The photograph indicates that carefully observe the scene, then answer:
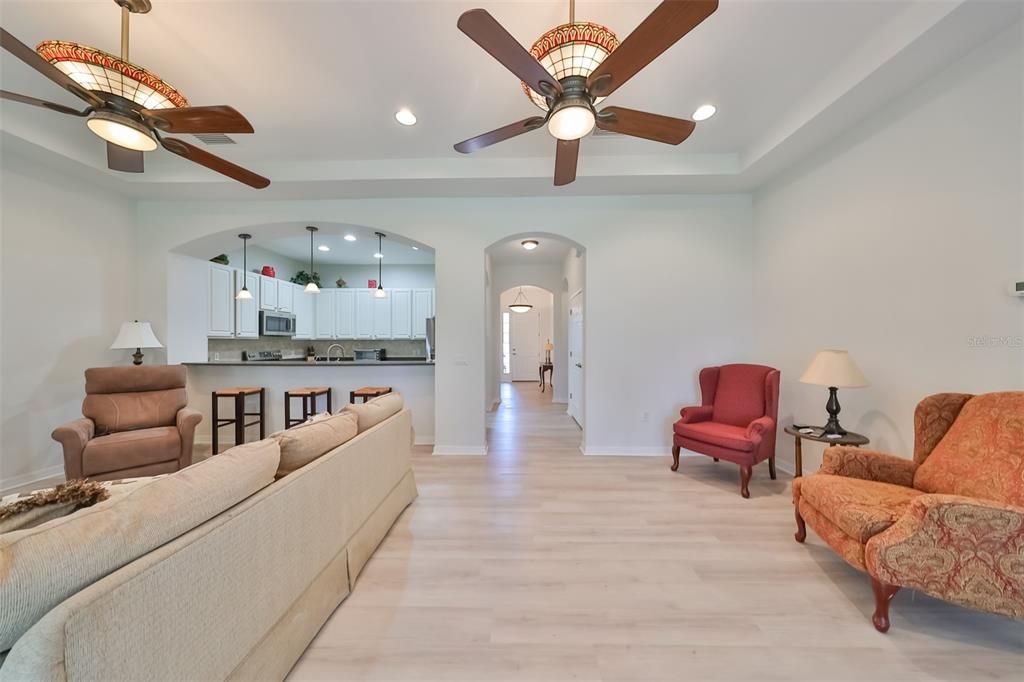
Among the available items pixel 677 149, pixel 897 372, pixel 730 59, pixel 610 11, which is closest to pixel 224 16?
pixel 610 11

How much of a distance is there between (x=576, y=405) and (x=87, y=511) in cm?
557

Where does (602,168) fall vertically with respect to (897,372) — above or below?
above

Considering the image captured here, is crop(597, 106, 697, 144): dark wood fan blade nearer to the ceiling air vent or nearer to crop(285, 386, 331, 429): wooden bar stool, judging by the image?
the ceiling air vent

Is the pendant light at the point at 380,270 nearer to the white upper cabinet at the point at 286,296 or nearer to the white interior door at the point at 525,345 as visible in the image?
the white upper cabinet at the point at 286,296

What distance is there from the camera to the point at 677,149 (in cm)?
348

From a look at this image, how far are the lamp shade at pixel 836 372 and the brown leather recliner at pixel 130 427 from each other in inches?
196

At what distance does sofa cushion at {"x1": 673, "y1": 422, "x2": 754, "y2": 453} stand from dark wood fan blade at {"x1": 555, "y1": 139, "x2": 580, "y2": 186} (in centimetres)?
244

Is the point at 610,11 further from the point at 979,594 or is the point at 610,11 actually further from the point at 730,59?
the point at 979,594

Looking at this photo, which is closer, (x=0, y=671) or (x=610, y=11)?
(x=0, y=671)

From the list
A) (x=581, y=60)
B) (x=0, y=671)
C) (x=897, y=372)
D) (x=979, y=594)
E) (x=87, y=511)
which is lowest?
(x=979, y=594)

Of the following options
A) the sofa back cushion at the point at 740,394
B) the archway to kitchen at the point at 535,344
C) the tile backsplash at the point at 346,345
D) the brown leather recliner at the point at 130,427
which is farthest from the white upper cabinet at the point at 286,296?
the sofa back cushion at the point at 740,394

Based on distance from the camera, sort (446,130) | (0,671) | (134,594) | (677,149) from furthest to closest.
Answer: (677,149)
(446,130)
(134,594)
(0,671)

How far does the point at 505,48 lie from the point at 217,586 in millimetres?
2114

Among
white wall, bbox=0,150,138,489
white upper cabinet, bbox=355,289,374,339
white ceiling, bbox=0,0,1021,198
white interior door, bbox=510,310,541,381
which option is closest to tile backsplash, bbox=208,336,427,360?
white upper cabinet, bbox=355,289,374,339
